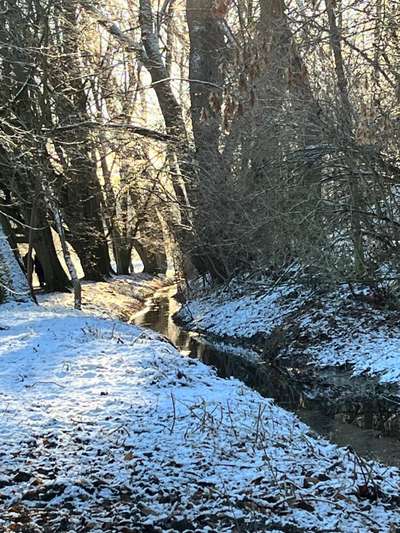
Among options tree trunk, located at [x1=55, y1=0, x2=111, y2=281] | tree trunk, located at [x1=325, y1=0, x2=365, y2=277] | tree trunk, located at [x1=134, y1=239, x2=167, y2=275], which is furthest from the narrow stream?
tree trunk, located at [x1=134, y1=239, x2=167, y2=275]

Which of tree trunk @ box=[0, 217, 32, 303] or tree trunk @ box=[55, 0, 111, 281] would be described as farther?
tree trunk @ box=[55, 0, 111, 281]

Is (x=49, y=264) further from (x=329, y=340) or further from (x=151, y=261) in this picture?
(x=151, y=261)

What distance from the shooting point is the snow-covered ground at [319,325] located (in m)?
10.2

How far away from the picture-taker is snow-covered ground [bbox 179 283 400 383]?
10188 mm

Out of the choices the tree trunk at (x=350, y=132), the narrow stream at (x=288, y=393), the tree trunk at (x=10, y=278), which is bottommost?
the narrow stream at (x=288, y=393)

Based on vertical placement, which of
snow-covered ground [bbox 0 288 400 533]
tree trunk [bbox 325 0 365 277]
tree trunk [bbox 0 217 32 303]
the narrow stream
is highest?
tree trunk [bbox 325 0 365 277]

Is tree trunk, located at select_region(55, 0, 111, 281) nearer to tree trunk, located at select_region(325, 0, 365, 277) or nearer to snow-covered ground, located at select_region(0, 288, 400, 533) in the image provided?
tree trunk, located at select_region(325, 0, 365, 277)

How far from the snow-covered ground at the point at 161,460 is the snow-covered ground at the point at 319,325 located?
3506 millimetres

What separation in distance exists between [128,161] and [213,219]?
13.8ft

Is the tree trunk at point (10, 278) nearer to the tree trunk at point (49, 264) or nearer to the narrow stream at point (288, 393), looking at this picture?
the narrow stream at point (288, 393)

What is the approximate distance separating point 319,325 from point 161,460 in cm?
768

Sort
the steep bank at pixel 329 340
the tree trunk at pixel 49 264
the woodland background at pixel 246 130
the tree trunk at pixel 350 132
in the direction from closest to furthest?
1. the woodland background at pixel 246 130
2. the steep bank at pixel 329 340
3. the tree trunk at pixel 350 132
4. the tree trunk at pixel 49 264

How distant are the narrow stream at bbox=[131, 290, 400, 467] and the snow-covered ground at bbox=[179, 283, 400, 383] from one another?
0.72m

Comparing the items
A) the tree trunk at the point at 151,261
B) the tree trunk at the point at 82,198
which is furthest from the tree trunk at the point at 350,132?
the tree trunk at the point at 151,261
